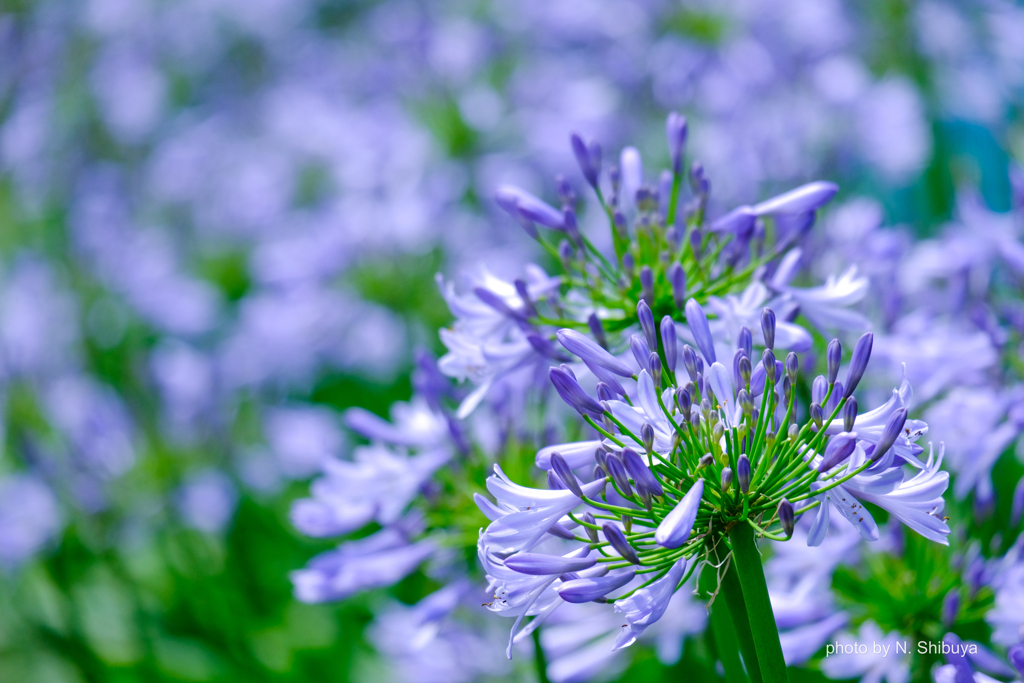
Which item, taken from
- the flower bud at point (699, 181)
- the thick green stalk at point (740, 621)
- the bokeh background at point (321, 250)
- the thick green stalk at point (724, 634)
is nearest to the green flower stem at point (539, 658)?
the thick green stalk at point (724, 634)

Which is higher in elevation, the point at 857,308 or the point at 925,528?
the point at 925,528

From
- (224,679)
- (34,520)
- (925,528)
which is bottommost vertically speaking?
(224,679)

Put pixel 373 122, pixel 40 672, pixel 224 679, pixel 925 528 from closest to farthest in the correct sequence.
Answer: pixel 925 528 < pixel 224 679 < pixel 40 672 < pixel 373 122

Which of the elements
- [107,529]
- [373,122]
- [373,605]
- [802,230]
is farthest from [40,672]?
[802,230]

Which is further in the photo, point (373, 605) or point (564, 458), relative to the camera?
point (373, 605)

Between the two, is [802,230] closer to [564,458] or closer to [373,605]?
[564,458]

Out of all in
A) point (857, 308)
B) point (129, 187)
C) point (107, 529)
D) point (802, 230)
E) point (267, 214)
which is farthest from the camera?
point (129, 187)

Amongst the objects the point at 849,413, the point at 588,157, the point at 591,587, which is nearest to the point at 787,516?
the point at 849,413

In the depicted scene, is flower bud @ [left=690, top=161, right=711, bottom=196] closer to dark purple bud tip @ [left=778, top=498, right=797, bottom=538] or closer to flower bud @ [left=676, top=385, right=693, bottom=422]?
flower bud @ [left=676, top=385, right=693, bottom=422]
